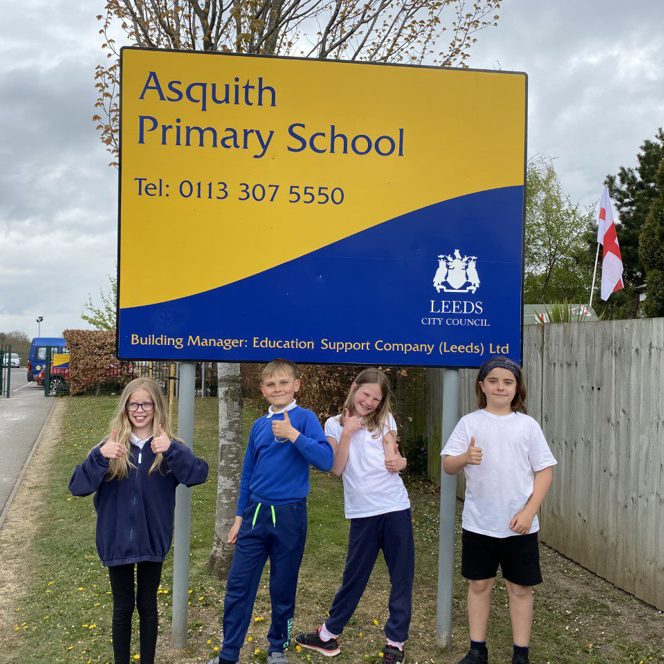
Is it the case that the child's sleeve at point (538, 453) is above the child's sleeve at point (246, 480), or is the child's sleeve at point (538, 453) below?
above

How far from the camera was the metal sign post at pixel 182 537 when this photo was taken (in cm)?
396

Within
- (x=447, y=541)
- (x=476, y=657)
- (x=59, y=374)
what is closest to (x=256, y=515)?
(x=447, y=541)

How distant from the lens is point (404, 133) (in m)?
4.02

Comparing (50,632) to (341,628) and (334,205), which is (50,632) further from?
(334,205)

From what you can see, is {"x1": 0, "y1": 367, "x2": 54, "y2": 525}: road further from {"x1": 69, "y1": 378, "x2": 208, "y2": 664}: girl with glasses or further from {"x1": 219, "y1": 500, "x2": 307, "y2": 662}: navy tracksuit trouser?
{"x1": 219, "y1": 500, "x2": 307, "y2": 662}: navy tracksuit trouser

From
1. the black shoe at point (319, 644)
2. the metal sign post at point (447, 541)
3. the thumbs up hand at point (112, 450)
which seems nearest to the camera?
the thumbs up hand at point (112, 450)

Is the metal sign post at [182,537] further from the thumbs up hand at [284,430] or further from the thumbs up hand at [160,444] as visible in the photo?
the thumbs up hand at [284,430]

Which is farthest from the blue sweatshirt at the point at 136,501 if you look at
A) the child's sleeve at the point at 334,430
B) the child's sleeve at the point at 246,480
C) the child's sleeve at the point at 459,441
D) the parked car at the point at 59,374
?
the parked car at the point at 59,374

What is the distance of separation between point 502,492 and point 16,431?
12720mm

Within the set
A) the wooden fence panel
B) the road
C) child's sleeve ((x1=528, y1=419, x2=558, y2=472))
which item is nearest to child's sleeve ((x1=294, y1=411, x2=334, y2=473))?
child's sleeve ((x1=528, y1=419, x2=558, y2=472))

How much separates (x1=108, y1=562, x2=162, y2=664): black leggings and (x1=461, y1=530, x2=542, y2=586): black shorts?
1581 millimetres

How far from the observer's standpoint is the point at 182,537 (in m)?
3.99

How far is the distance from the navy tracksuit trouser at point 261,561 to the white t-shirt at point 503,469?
91 centimetres

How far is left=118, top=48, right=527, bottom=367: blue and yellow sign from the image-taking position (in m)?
3.91
